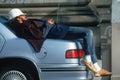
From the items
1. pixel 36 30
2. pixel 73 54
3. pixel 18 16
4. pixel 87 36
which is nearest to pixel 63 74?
pixel 73 54

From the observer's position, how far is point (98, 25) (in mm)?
15242

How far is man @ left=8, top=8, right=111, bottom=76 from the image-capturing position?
375 inches

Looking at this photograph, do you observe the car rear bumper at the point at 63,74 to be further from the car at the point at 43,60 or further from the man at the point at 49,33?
the man at the point at 49,33

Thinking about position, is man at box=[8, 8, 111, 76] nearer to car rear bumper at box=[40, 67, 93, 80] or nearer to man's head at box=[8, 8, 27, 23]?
man's head at box=[8, 8, 27, 23]

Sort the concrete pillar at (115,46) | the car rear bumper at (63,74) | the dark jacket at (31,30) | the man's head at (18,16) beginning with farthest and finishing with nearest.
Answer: the concrete pillar at (115,46) < the man's head at (18,16) < the dark jacket at (31,30) < the car rear bumper at (63,74)

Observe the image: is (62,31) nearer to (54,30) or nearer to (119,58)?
(54,30)

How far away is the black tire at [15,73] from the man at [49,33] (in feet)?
1.69

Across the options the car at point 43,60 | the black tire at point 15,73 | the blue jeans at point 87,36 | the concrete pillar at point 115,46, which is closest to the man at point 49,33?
the blue jeans at point 87,36

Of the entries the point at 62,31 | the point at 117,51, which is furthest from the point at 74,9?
the point at 62,31

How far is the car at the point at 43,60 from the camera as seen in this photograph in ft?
30.7

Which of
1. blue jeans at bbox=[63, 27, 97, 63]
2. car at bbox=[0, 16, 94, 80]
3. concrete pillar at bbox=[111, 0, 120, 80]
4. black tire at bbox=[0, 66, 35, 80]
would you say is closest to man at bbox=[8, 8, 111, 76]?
blue jeans at bbox=[63, 27, 97, 63]

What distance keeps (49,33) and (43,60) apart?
1.90ft

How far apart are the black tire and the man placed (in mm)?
514

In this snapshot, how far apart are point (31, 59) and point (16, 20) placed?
2.79 ft
